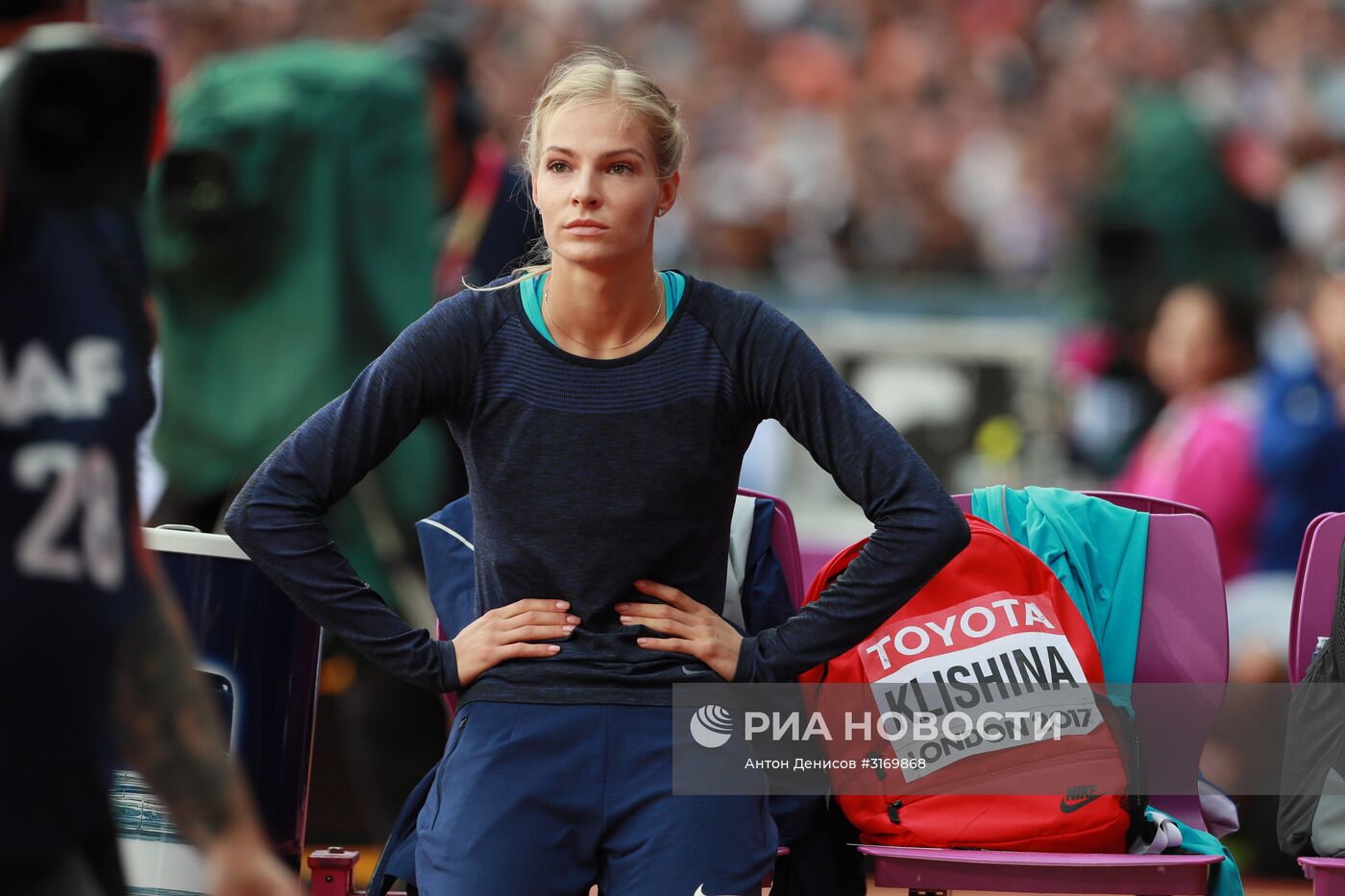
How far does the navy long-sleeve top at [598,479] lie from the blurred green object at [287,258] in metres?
2.70

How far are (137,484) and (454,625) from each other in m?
1.46

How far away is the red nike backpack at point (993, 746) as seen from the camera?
316 centimetres

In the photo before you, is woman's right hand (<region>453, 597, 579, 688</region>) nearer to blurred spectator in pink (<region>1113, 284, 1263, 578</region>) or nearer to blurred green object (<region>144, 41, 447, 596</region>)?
blurred green object (<region>144, 41, 447, 596</region>)

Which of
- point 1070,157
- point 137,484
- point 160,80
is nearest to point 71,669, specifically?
point 137,484

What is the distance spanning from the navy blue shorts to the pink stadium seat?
3.92 feet

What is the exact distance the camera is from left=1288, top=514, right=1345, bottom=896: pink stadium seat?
3.46 meters

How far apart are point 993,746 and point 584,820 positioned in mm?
792

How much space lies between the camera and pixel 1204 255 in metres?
10.2

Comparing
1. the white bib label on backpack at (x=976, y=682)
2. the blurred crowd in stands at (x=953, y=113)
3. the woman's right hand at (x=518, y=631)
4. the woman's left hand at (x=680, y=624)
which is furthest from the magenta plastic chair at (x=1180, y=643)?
the blurred crowd in stands at (x=953, y=113)

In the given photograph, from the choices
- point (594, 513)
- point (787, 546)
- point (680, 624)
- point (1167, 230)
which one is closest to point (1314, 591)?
point (787, 546)

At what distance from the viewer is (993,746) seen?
10.5ft

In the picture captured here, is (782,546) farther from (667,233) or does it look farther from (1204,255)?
(667,233)

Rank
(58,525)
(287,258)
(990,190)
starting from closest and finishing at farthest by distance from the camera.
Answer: (58,525) → (287,258) → (990,190)

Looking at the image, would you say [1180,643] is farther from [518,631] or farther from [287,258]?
[287,258]
